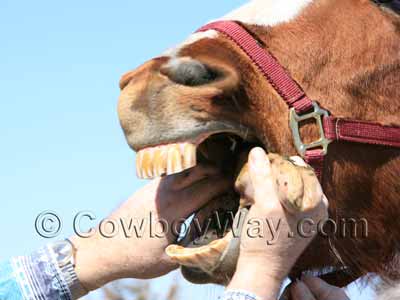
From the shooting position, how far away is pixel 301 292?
A: 8.58 feet

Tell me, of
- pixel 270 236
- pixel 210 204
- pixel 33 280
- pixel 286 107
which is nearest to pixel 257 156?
pixel 270 236

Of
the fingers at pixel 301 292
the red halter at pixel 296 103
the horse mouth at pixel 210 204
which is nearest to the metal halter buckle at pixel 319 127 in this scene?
the red halter at pixel 296 103

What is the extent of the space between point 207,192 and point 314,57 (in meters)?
0.58

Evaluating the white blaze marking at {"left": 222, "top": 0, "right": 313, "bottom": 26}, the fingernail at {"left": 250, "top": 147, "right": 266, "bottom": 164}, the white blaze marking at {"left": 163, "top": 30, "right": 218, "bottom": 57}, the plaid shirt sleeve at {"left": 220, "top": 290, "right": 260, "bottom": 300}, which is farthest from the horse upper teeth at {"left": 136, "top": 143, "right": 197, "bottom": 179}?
the white blaze marking at {"left": 222, "top": 0, "right": 313, "bottom": 26}

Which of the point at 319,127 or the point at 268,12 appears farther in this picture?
the point at 268,12

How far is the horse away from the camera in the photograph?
2463 mm

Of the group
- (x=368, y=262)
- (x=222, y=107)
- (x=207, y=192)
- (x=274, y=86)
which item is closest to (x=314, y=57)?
(x=274, y=86)

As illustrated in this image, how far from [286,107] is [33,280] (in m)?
1.09

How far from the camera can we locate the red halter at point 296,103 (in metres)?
2.61

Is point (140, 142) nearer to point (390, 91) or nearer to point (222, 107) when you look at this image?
point (222, 107)

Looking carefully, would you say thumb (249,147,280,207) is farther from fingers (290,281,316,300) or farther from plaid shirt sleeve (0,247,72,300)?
plaid shirt sleeve (0,247,72,300)

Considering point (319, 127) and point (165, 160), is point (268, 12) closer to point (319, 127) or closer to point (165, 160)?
point (319, 127)

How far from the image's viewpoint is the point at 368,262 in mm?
2895

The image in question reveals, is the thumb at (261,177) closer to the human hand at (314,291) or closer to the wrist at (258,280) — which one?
the wrist at (258,280)
